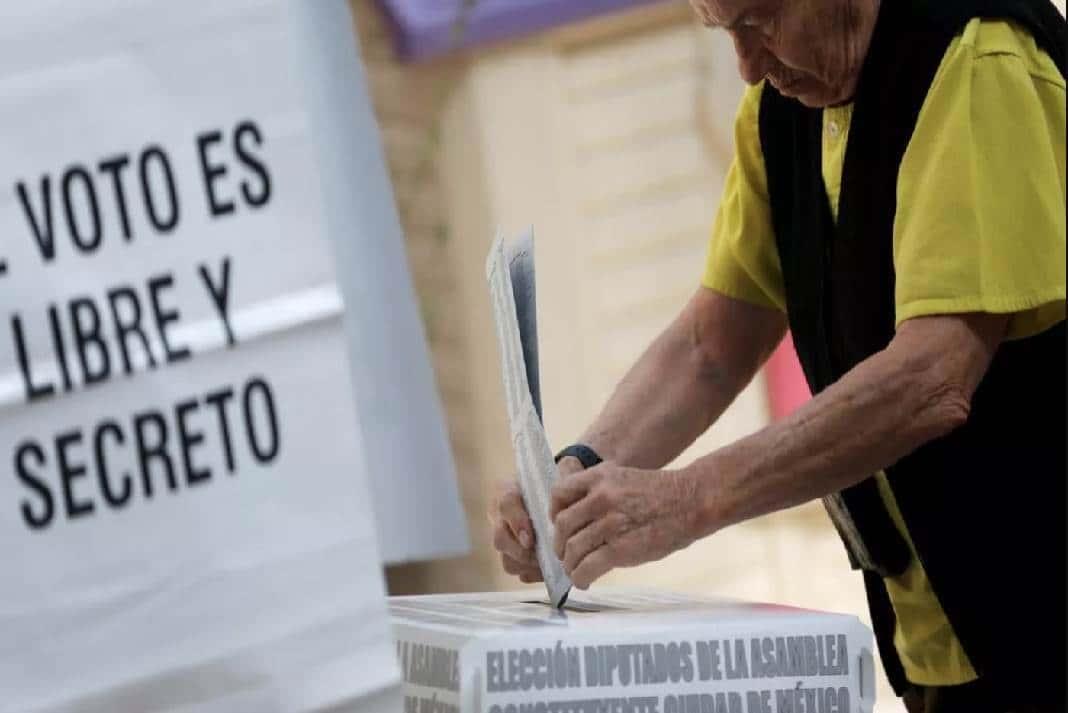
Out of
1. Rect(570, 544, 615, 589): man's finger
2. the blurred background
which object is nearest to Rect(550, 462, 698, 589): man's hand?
Rect(570, 544, 615, 589): man's finger

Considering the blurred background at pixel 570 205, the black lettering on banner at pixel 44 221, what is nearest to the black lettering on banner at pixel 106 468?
the black lettering on banner at pixel 44 221

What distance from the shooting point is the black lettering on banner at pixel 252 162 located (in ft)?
3.26

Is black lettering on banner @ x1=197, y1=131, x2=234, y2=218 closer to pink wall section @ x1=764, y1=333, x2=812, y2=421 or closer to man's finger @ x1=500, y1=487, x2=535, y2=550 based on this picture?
man's finger @ x1=500, y1=487, x2=535, y2=550

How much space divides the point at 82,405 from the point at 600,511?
460 mm

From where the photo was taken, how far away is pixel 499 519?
149 cm

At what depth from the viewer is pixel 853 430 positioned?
1.28 meters

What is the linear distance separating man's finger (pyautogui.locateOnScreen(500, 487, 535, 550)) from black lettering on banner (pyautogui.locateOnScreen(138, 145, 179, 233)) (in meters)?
0.55

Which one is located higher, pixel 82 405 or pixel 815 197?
pixel 815 197

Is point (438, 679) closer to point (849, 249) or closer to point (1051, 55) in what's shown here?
point (849, 249)

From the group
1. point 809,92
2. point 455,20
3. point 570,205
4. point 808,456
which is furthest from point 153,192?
point 570,205

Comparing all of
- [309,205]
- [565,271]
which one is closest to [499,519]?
[309,205]

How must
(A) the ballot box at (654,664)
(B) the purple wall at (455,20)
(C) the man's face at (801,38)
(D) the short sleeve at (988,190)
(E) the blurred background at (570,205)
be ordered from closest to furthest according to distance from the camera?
(A) the ballot box at (654,664)
(D) the short sleeve at (988,190)
(C) the man's face at (801,38)
(B) the purple wall at (455,20)
(E) the blurred background at (570,205)

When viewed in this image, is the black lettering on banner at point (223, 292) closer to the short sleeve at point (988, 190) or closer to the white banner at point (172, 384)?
the white banner at point (172, 384)

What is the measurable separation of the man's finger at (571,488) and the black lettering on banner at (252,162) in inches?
16.2
